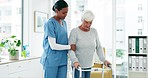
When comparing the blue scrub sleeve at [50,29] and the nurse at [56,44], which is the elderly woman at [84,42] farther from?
the blue scrub sleeve at [50,29]

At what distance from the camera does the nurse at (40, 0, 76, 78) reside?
2156 millimetres

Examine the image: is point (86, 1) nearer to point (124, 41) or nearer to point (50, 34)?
point (124, 41)

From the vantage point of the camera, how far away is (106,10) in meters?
4.58

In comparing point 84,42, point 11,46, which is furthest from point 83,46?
point 11,46

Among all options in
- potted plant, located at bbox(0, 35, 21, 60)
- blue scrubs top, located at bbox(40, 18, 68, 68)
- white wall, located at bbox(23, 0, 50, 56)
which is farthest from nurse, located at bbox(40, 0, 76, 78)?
white wall, located at bbox(23, 0, 50, 56)

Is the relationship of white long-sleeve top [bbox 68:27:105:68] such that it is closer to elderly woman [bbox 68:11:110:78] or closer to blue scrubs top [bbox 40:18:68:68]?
elderly woman [bbox 68:11:110:78]

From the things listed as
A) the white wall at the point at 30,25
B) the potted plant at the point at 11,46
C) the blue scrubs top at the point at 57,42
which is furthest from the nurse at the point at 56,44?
the white wall at the point at 30,25

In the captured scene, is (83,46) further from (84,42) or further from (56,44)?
(56,44)

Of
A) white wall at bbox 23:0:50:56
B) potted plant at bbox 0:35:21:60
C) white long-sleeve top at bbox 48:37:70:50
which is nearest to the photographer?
white long-sleeve top at bbox 48:37:70:50

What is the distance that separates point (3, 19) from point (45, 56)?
197 centimetres

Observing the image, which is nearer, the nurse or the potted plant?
the nurse

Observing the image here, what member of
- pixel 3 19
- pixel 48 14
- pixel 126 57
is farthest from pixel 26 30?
pixel 126 57

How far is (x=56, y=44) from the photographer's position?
7.00ft

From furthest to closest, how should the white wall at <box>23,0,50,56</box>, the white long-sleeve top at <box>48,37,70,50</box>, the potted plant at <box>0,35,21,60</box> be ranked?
the white wall at <box>23,0,50,56</box>, the potted plant at <box>0,35,21,60</box>, the white long-sleeve top at <box>48,37,70,50</box>
